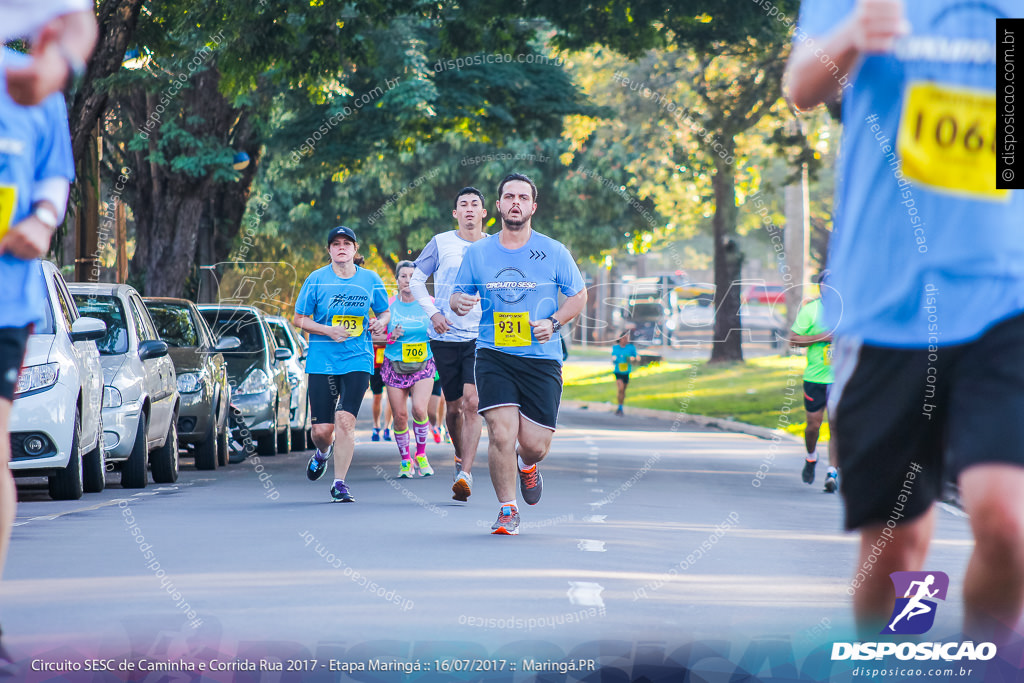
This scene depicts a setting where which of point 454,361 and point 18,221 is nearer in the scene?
point 18,221

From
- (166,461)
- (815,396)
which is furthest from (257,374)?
(815,396)

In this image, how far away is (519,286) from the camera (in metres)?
9.54

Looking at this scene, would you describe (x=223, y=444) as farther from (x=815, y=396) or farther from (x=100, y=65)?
(x=815, y=396)

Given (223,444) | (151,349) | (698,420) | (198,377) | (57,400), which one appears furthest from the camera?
(698,420)

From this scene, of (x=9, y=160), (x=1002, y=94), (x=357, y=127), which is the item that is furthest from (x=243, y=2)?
(x=1002, y=94)

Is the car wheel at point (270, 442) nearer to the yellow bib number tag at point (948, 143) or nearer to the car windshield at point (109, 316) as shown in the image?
the car windshield at point (109, 316)

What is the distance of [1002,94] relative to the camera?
3.95 metres

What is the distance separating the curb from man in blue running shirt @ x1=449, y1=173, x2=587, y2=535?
1440 centimetres

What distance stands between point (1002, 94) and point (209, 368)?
12.9 metres

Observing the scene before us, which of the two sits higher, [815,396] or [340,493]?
[815,396]

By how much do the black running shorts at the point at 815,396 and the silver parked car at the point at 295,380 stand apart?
765 centimetres

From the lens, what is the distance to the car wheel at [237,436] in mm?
17953

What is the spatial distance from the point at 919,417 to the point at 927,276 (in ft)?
1.09

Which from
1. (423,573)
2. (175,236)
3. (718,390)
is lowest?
(718,390)
